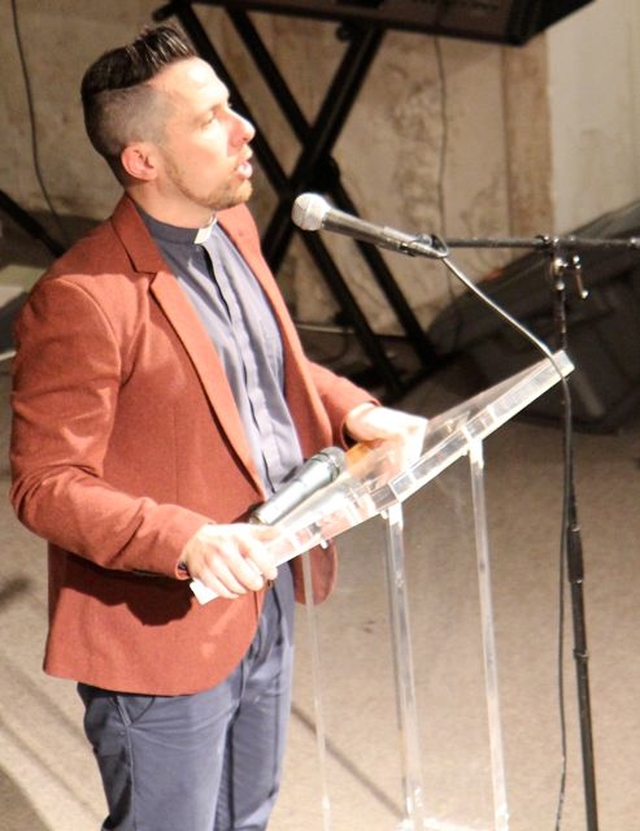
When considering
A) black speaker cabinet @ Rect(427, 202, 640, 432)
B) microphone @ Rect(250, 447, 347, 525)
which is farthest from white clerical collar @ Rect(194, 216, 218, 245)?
black speaker cabinet @ Rect(427, 202, 640, 432)

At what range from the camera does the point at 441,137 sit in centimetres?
513

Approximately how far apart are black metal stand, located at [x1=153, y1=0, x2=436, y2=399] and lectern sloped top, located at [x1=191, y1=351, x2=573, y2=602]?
2577 millimetres

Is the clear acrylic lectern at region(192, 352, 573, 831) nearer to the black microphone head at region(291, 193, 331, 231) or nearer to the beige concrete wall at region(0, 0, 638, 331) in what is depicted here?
the black microphone head at region(291, 193, 331, 231)

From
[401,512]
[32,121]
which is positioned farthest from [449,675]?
[32,121]

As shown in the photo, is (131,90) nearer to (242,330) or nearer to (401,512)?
(242,330)

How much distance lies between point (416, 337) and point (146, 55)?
3012 mm

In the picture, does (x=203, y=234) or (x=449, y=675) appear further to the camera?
(x=449, y=675)

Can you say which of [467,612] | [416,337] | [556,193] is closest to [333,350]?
[416,337]

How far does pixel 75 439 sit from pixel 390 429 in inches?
18.1

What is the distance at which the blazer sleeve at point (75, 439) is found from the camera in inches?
80.7

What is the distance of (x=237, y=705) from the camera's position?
2.37 meters

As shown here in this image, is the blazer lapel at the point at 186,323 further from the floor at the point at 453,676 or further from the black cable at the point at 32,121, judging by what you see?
the black cable at the point at 32,121

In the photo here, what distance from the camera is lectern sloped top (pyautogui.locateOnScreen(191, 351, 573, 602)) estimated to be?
6.53 feet

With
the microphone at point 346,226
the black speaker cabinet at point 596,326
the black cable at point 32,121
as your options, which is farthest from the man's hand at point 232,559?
the black cable at point 32,121
